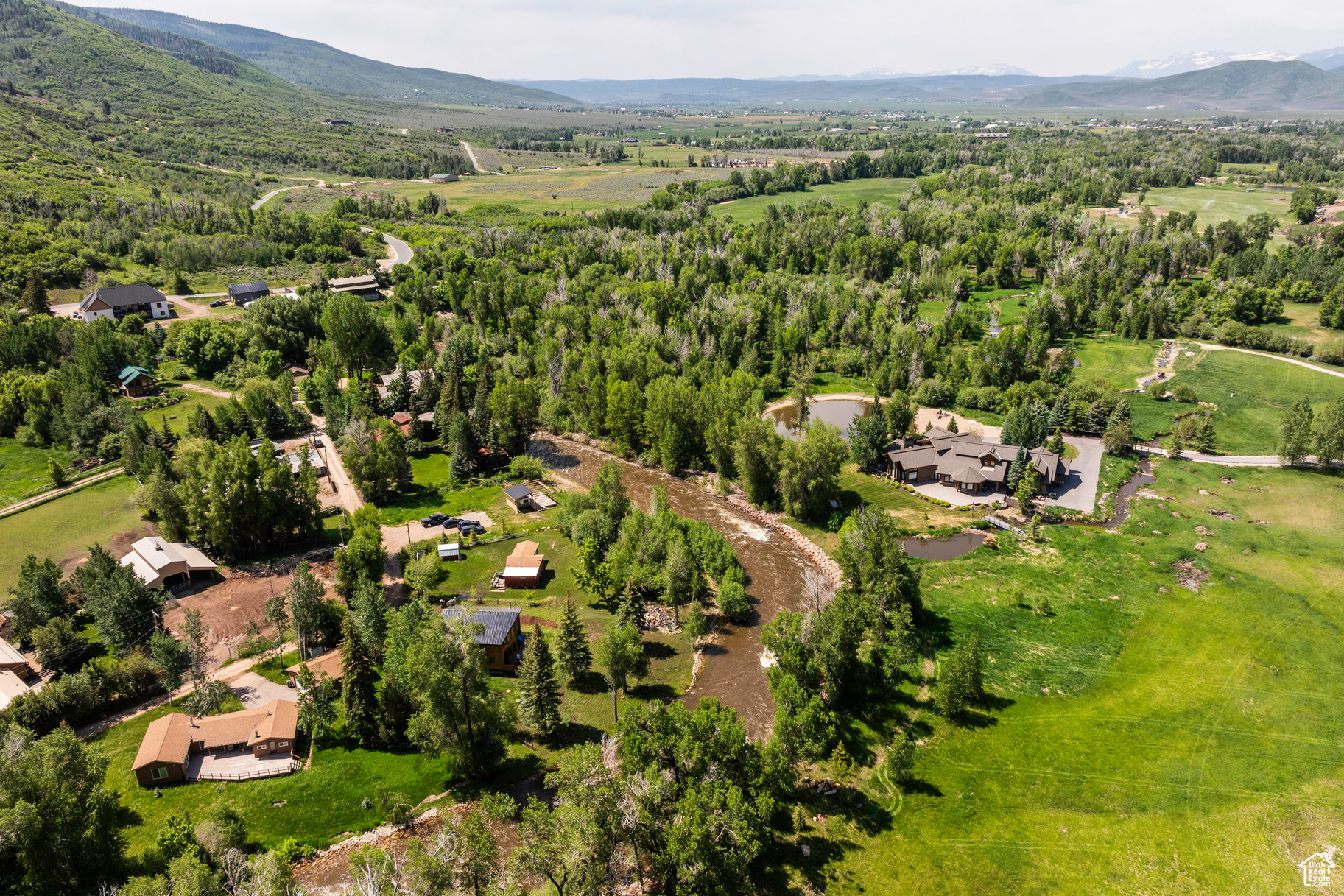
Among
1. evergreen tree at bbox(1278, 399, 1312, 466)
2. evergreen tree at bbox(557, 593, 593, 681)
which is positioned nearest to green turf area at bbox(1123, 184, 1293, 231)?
evergreen tree at bbox(1278, 399, 1312, 466)

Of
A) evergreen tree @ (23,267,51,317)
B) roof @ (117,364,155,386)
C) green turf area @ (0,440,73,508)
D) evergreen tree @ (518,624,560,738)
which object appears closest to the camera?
Result: evergreen tree @ (518,624,560,738)

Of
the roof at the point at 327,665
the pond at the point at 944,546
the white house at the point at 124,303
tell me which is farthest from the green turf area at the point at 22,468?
the pond at the point at 944,546

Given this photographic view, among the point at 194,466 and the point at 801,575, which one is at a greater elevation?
the point at 194,466

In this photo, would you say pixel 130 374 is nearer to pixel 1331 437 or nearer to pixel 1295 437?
pixel 1295 437

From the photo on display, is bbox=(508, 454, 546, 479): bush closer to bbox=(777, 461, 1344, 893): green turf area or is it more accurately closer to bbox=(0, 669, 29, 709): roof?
bbox=(0, 669, 29, 709): roof

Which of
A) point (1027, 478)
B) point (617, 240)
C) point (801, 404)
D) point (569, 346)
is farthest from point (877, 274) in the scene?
point (1027, 478)

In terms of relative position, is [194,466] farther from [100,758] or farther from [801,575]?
[801,575]

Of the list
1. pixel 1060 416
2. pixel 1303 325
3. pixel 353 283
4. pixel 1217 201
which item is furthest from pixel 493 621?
pixel 1217 201
